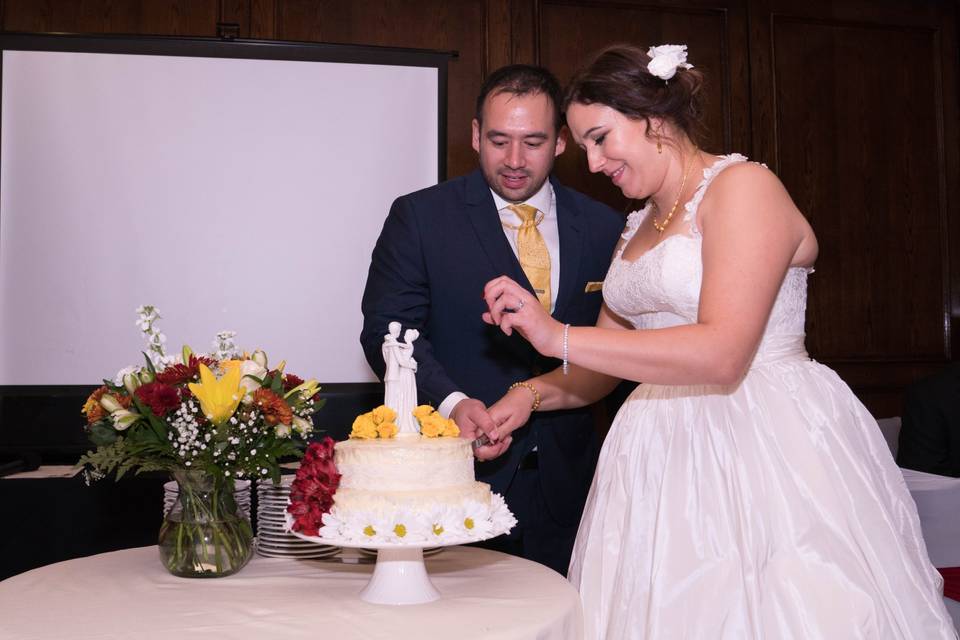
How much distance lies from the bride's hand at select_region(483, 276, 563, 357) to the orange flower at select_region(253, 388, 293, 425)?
436mm

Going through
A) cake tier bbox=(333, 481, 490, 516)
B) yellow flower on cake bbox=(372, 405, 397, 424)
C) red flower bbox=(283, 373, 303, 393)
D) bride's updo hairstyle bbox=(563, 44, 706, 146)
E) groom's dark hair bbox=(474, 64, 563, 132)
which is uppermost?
groom's dark hair bbox=(474, 64, 563, 132)

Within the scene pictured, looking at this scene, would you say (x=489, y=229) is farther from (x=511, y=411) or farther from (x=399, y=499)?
(x=399, y=499)

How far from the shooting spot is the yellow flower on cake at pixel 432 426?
1.74m

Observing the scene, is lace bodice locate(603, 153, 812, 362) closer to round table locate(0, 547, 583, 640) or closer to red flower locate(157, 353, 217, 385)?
round table locate(0, 547, 583, 640)

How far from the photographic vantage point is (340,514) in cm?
164

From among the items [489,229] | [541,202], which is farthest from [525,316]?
[541,202]

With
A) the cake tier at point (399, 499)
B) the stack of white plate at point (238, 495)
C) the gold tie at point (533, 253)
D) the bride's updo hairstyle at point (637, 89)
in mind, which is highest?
the bride's updo hairstyle at point (637, 89)

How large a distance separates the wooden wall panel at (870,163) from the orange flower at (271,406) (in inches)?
153

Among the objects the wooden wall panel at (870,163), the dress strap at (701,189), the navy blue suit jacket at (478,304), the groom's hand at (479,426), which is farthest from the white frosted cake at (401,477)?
the wooden wall panel at (870,163)

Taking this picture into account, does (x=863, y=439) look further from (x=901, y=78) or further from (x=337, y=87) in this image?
(x=901, y=78)

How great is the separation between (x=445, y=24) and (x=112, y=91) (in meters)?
1.56

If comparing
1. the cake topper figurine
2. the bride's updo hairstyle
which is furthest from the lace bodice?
the cake topper figurine

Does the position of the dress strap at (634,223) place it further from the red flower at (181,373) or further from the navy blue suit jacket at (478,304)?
the red flower at (181,373)

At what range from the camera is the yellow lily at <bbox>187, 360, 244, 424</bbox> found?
1.79 meters
